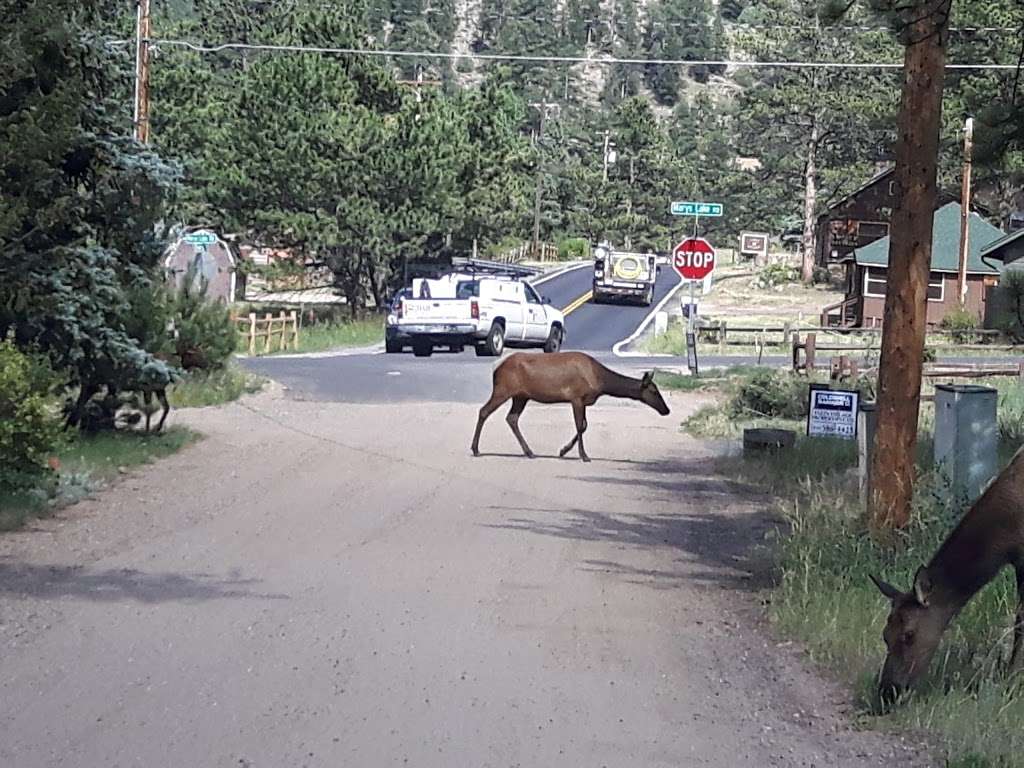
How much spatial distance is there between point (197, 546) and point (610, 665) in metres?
4.84

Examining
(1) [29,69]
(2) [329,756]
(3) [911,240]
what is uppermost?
(1) [29,69]

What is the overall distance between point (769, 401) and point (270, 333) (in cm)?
2324

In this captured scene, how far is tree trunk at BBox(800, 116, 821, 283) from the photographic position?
77750 millimetres

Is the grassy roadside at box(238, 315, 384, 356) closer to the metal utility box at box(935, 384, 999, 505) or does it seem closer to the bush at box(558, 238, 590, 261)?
the metal utility box at box(935, 384, 999, 505)

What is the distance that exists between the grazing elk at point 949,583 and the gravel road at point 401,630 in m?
0.44

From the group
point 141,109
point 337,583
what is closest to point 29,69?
point 337,583

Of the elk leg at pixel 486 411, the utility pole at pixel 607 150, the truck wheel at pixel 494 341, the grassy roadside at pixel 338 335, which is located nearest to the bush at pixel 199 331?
the elk leg at pixel 486 411

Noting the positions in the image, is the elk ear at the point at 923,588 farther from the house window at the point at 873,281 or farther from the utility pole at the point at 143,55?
the house window at the point at 873,281

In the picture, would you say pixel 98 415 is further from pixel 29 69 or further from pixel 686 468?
pixel 686 468

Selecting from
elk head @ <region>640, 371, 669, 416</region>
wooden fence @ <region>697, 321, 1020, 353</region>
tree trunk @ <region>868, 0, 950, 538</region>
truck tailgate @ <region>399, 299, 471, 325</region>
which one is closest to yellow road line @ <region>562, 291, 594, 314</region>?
wooden fence @ <region>697, 321, 1020, 353</region>

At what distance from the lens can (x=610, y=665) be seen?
8844 millimetres

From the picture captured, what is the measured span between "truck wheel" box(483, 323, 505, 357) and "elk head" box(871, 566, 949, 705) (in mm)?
31422

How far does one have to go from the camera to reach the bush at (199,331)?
20594 millimetres

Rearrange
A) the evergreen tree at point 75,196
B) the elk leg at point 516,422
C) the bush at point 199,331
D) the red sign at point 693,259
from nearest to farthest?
the evergreen tree at point 75,196
the elk leg at point 516,422
the bush at point 199,331
the red sign at point 693,259
